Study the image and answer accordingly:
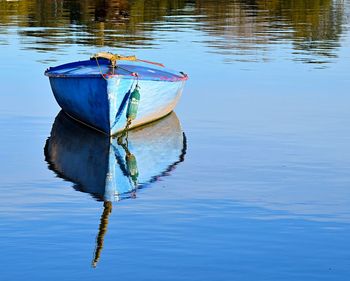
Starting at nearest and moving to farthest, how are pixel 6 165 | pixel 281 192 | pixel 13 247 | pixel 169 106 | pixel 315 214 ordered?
pixel 13 247 → pixel 315 214 → pixel 281 192 → pixel 6 165 → pixel 169 106

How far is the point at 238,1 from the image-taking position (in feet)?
276

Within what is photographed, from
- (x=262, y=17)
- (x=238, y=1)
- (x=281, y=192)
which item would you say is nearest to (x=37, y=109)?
(x=281, y=192)

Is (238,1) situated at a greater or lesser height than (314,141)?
greater

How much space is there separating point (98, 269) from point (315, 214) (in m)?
4.77

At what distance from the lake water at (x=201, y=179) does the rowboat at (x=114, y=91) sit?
472 millimetres

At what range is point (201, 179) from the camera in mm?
21344

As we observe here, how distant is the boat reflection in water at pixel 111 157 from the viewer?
20656 millimetres

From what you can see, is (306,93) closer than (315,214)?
No

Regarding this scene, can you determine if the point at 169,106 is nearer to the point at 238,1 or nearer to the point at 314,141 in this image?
the point at 314,141

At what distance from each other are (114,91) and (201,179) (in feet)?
19.5

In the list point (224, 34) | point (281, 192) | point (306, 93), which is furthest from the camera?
point (224, 34)

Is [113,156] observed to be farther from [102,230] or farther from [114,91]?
[102,230]

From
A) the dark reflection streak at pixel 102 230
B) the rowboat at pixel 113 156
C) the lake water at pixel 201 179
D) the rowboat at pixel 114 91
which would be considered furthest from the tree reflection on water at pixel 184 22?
the dark reflection streak at pixel 102 230

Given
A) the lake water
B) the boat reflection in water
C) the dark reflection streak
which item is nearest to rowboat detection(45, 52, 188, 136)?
the boat reflection in water
